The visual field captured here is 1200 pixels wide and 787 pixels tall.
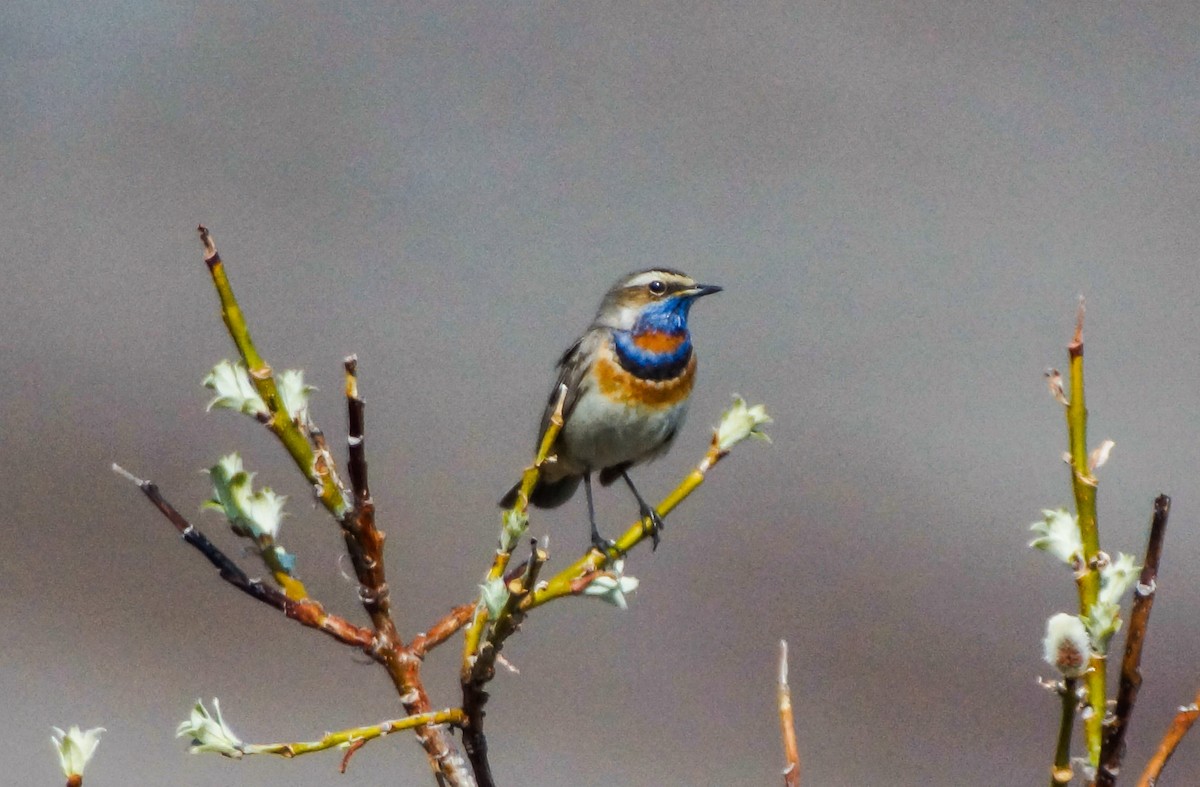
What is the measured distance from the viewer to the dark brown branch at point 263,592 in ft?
2.95

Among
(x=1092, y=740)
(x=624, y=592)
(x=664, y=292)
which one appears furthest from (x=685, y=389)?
(x=1092, y=740)

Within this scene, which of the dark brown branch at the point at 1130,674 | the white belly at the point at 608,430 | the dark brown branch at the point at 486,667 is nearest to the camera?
the dark brown branch at the point at 1130,674

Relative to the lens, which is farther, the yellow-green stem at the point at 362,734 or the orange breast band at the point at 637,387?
the orange breast band at the point at 637,387

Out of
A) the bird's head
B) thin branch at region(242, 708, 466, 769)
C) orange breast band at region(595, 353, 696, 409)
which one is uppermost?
the bird's head

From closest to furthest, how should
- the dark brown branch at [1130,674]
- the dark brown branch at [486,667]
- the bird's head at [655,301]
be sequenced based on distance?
the dark brown branch at [1130,674], the dark brown branch at [486,667], the bird's head at [655,301]

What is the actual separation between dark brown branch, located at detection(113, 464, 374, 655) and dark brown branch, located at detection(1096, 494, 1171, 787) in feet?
1.57

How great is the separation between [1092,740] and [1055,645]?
0.07 m

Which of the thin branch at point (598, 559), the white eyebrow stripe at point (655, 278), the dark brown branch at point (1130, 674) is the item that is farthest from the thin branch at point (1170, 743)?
the white eyebrow stripe at point (655, 278)

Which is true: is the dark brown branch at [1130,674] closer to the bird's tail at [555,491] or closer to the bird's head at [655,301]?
the bird's head at [655,301]

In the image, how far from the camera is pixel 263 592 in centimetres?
93

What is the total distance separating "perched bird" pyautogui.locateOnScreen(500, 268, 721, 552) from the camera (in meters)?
2.61

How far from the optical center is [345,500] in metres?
0.95

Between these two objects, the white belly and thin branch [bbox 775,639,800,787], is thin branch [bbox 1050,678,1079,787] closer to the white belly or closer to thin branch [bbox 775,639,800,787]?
thin branch [bbox 775,639,800,787]

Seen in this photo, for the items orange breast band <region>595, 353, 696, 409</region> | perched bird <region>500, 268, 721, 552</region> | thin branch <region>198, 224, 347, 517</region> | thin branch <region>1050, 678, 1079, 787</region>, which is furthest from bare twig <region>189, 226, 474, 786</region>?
orange breast band <region>595, 353, 696, 409</region>
